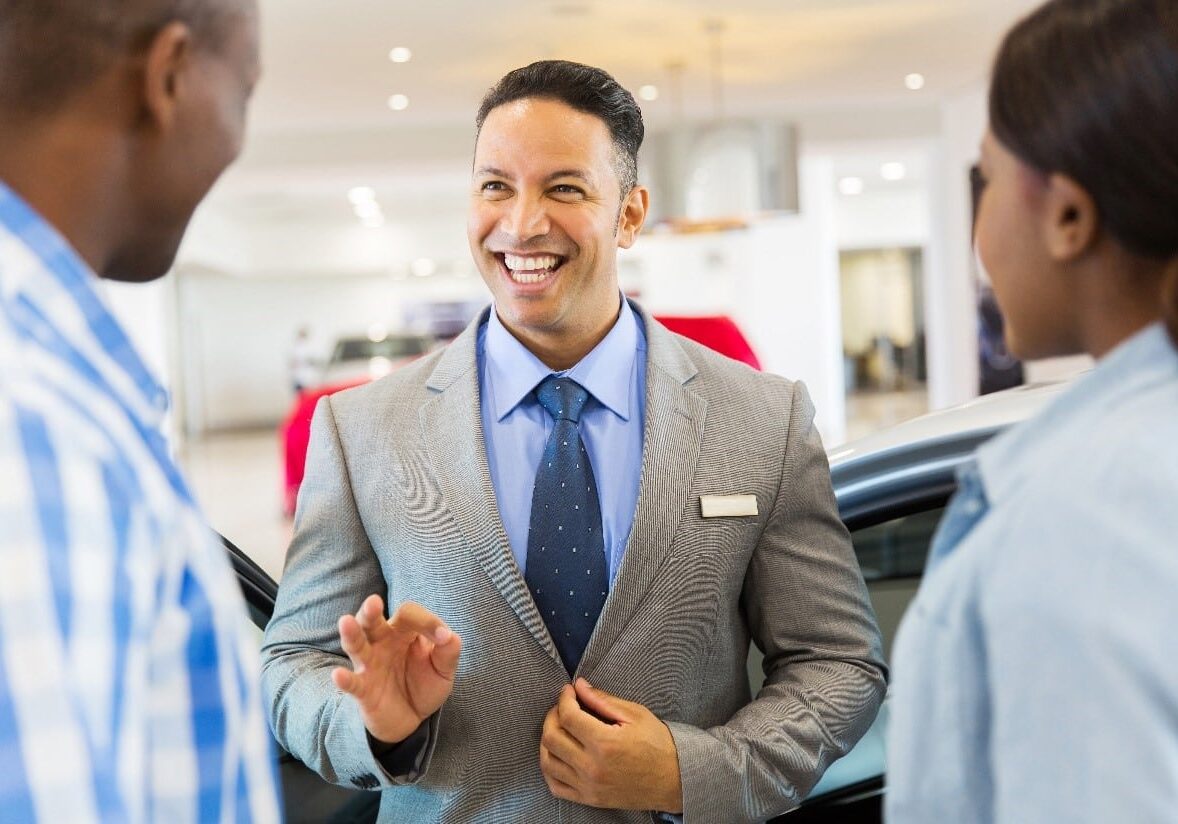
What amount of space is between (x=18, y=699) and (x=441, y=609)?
33.5 inches

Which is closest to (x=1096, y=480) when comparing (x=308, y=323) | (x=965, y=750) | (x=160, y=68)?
(x=965, y=750)

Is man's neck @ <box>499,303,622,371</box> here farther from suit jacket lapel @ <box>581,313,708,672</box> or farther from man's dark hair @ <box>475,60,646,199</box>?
man's dark hair @ <box>475,60,646,199</box>

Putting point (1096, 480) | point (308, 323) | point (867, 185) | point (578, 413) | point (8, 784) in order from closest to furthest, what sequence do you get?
point (8, 784), point (1096, 480), point (578, 413), point (867, 185), point (308, 323)

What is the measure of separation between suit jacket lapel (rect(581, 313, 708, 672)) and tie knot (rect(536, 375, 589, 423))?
85 millimetres

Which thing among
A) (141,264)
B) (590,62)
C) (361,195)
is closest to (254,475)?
(361,195)

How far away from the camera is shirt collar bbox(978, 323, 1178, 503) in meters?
0.77

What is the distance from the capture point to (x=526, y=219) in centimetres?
159

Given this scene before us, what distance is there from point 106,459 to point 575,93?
3.58 ft

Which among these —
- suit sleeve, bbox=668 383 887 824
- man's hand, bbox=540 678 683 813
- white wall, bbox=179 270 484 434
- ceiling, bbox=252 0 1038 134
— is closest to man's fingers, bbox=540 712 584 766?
man's hand, bbox=540 678 683 813

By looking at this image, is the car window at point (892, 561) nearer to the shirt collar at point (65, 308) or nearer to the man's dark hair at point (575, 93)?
the man's dark hair at point (575, 93)

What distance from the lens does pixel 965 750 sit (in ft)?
2.56

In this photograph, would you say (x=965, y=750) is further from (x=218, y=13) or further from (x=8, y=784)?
(x=218, y=13)

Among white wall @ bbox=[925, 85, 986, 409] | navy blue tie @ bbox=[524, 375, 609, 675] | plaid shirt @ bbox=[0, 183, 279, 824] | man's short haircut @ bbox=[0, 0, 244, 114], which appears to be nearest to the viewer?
plaid shirt @ bbox=[0, 183, 279, 824]

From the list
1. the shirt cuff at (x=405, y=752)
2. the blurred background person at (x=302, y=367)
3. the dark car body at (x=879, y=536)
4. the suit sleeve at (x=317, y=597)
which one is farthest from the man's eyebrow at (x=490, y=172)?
the blurred background person at (x=302, y=367)
